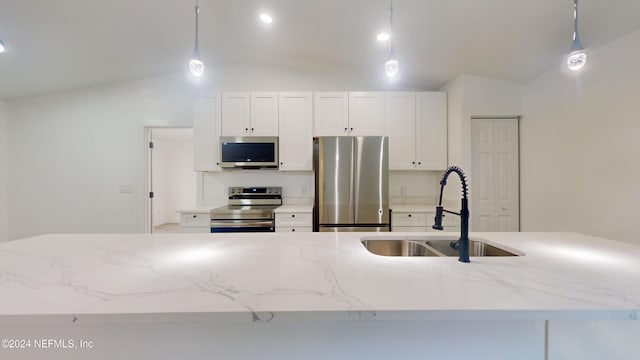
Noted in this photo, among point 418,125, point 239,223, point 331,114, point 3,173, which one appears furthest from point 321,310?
point 3,173

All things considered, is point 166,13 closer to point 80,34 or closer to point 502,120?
point 80,34

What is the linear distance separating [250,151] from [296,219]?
1.02 metres

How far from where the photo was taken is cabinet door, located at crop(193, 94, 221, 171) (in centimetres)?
327

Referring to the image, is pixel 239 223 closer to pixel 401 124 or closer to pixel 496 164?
pixel 401 124

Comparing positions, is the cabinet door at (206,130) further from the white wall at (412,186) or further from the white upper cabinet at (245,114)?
the white wall at (412,186)

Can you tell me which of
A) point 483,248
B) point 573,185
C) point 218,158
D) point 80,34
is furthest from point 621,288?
point 80,34

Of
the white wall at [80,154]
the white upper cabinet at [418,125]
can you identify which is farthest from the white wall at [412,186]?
the white wall at [80,154]

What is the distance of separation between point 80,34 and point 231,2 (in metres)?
1.57

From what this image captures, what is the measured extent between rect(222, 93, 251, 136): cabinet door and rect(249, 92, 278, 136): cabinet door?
75 millimetres

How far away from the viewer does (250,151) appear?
10.6 ft

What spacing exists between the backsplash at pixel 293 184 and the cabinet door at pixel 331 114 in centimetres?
69

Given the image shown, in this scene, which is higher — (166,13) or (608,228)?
(166,13)

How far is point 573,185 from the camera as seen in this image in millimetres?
2480

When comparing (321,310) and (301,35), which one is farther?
(301,35)
